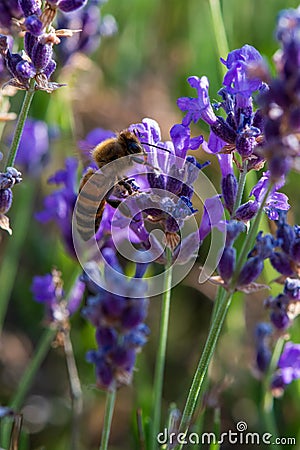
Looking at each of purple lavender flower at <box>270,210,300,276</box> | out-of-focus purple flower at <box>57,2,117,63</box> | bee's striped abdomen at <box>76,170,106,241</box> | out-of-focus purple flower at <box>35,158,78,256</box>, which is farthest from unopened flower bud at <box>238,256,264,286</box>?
out-of-focus purple flower at <box>57,2,117,63</box>

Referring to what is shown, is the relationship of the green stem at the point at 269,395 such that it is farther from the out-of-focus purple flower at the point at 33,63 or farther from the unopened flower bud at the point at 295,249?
the out-of-focus purple flower at the point at 33,63

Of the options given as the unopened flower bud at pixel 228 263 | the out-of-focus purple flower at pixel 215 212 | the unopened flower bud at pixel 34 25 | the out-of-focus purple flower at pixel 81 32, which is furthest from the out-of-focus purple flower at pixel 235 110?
the out-of-focus purple flower at pixel 81 32

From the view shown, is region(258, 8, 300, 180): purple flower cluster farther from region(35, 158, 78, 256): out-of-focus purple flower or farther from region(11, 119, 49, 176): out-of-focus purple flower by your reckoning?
region(11, 119, 49, 176): out-of-focus purple flower

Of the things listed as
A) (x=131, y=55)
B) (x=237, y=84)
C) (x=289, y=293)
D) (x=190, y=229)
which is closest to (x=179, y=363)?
(x=190, y=229)

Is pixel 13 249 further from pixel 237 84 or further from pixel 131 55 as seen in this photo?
pixel 131 55

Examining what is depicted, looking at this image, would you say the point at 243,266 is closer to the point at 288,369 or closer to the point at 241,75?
the point at 241,75

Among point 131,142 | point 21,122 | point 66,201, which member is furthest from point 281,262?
point 66,201
